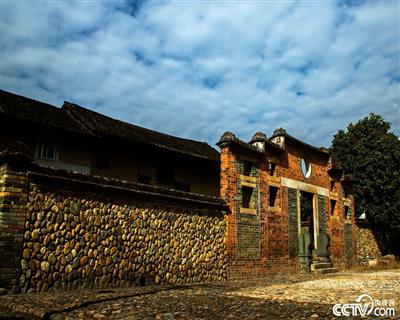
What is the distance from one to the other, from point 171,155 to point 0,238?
34.1 ft

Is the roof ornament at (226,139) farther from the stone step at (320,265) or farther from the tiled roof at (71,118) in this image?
the stone step at (320,265)

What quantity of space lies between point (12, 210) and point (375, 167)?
19747 mm

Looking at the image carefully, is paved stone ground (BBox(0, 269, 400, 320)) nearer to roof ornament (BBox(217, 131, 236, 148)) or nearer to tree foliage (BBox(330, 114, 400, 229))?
roof ornament (BBox(217, 131, 236, 148))

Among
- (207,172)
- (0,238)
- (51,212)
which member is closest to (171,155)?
(207,172)

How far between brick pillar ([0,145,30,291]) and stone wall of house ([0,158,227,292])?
2 centimetres

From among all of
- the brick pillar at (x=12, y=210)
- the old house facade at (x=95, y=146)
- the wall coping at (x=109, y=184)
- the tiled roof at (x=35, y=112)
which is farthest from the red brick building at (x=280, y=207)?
the brick pillar at (x=12, y=210)

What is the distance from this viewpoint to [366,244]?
A: 68.3ft

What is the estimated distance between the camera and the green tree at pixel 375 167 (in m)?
21.3

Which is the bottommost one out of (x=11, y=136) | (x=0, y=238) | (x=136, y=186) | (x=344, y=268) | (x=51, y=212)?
(x=344, y=268)

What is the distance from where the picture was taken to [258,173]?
14344 millimetres

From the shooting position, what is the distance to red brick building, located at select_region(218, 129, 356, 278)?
1320cm

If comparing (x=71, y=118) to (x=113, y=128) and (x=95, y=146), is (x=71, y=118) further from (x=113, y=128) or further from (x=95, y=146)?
(x=113, y=128)

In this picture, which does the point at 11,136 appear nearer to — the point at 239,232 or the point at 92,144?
the point at 92,144

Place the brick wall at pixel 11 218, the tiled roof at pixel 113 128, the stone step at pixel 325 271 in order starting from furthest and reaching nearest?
the stone step at pixel 325 271, the tiled roof at pixel 113 128, the brick wall at pixel 11 218
